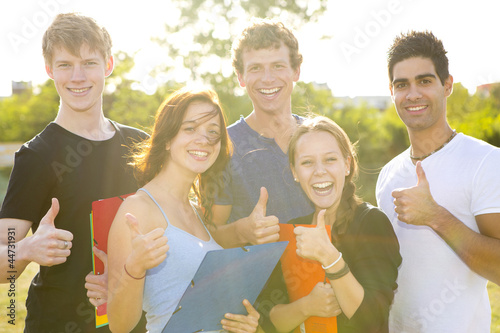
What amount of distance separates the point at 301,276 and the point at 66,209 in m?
1.48

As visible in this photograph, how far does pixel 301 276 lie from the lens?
8.07 feet

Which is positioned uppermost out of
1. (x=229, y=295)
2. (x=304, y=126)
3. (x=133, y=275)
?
(x=304, y=126)

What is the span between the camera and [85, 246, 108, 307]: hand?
2.52 meters

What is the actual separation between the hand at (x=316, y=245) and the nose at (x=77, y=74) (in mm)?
1716

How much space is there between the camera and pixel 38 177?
2.64 meters

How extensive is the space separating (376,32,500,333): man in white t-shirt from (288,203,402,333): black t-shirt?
0.75ft

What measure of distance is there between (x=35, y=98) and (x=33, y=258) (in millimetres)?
23574

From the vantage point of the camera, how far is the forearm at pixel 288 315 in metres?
2.38

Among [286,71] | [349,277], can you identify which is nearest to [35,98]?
[286,71]

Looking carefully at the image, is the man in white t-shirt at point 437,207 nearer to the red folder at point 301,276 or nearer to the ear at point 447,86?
the ear at point 447,86

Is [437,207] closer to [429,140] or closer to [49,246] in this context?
[429,140]

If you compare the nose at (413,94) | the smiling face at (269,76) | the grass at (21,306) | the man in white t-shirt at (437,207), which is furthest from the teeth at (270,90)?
the grass at (21,306)

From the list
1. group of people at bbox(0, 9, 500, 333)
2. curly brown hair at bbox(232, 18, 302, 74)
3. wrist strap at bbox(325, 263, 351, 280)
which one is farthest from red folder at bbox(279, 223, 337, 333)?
curly brown hair at bbox(232, 18, 302, 74)

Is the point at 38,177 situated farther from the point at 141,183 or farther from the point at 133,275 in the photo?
the point at 133,275
